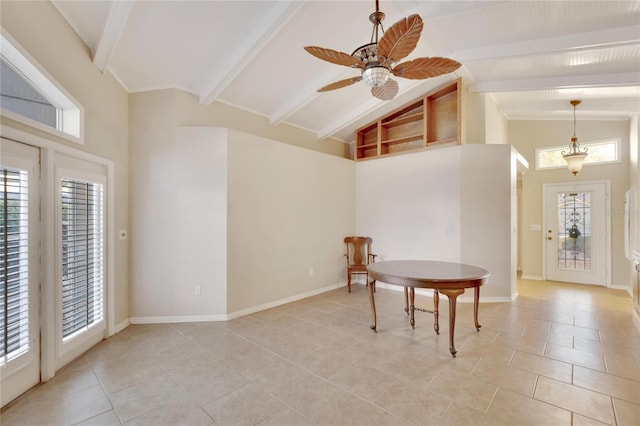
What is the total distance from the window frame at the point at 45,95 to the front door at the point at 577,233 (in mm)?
8091

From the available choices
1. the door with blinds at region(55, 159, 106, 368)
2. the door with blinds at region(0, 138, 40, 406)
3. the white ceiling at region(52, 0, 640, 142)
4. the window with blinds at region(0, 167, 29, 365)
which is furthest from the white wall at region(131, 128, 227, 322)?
the window with blinds at region(0, 167, 29, 365)

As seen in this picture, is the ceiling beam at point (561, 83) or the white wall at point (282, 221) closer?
the ceiling beam at point (561, 83)

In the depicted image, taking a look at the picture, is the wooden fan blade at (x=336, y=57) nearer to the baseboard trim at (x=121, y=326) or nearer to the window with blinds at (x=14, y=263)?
the window with blinds at (x=14, y=263)

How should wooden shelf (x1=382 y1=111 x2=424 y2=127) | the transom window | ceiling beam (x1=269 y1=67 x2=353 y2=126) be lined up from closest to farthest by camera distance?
1. ceiling beam (x1=269 y1=67 x2=353 y2=126)
2. wooden shelf (x1=382 y1=111 x2=424 y2=127)
3. the transom window

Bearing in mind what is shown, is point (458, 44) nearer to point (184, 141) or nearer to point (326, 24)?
point (326, 24)

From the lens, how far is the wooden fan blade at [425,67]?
2.31 meters

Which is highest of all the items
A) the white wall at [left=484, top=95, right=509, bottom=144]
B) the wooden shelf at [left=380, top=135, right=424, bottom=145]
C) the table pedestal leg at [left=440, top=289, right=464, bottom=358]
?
the white wall at [left=484, top=95, right=509, bottom=144]

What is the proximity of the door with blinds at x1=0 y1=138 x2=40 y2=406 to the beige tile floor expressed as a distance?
0.24 m

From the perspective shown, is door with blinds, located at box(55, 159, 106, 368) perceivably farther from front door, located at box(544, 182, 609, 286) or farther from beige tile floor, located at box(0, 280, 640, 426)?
front door, located at box(544, 182, 609, 286)

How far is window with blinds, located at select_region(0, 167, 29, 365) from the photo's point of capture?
2.10m

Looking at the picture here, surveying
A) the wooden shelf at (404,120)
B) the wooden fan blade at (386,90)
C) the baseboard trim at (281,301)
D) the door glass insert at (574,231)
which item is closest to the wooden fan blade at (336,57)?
the wooden fan blade at (386,90)

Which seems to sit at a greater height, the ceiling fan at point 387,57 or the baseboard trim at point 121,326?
the ceiling fan at point 387,57

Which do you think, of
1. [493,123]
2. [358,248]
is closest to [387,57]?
[358,248]

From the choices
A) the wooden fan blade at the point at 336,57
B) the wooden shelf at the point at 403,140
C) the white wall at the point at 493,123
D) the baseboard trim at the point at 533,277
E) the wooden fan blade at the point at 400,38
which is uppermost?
the white wall at the point at 493,123
